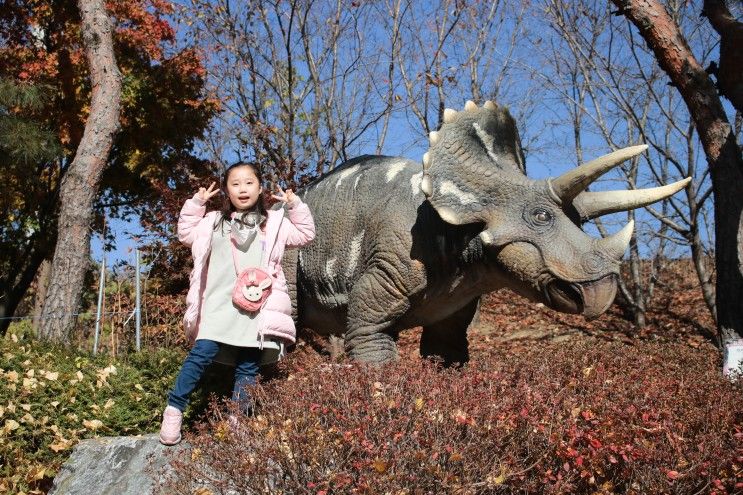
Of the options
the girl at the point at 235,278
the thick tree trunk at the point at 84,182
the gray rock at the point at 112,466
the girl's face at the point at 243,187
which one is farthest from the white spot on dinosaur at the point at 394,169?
the thick tree trunk at the point at 84,182

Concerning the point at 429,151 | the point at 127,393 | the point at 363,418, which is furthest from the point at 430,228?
the point at 127,393

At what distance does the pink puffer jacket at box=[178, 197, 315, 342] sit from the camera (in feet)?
12.2

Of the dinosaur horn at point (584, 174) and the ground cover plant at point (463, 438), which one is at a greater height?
the dinosaur horn at point (584, 174)

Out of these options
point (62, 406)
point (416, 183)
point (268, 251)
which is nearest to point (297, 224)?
point (268, 251)

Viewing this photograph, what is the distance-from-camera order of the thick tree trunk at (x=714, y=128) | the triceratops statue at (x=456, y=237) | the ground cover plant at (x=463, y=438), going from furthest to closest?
the thick tree trunk at (x=714, y=128), the triceratops statue at (x=456, y=237), the ground cover plant at (x=463, y=438)

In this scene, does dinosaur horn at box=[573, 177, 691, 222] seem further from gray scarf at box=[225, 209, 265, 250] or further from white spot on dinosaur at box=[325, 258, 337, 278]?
gray scarf at box=[225, 209, 265, 250]

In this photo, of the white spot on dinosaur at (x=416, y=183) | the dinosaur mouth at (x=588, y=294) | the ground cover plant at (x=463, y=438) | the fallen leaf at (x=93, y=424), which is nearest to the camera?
the ground cover plant at (x=463, y=438)

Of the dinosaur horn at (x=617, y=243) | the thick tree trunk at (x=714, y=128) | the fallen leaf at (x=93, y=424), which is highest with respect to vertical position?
the thick tree trunk at (x=714, y=128)

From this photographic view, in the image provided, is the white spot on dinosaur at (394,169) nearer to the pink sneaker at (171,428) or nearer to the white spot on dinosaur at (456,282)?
the white spot on dinosaur at (456,282)

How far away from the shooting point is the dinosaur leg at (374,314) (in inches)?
163

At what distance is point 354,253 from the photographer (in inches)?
173

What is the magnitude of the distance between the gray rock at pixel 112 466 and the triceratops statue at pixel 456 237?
122 centimetres

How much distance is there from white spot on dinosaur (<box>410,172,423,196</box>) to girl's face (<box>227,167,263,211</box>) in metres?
0.94

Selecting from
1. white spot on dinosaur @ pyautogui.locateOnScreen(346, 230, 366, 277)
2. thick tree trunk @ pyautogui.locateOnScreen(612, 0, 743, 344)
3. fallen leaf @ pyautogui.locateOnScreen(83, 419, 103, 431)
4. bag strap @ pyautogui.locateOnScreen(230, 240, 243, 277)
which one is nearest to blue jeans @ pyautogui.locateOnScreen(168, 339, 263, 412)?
bag strap @ pyautogui.locateOnScreen(230, 240, 243, 277)
